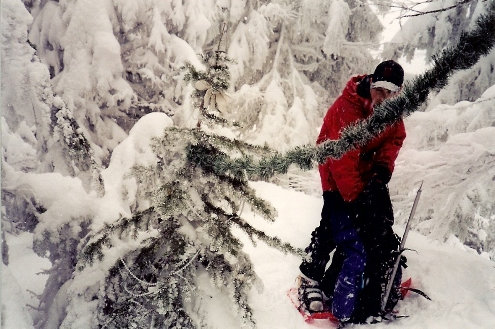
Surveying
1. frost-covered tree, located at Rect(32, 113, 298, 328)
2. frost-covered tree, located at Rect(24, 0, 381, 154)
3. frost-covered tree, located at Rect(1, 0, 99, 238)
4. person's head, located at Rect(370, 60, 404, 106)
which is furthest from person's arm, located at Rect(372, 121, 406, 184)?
frost-covered tree, located at Rect(1, 0, 99, 238)

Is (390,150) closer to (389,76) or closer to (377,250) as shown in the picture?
(389,76)

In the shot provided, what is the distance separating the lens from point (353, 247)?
280 centimetres

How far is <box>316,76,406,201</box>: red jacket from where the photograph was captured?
2598mm

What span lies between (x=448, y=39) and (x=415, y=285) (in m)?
2.70

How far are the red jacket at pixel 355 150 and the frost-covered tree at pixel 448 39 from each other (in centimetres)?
131

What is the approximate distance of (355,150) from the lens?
252cm

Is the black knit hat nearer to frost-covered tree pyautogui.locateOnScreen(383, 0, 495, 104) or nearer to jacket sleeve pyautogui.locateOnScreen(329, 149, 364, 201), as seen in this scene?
jacket sleeve pyautogui.locateOnScreen(329, 149, 364, 201)

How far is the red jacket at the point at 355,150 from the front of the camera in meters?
2.60

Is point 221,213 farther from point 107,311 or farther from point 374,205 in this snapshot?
point 374,205

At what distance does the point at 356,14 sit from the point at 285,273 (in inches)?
266

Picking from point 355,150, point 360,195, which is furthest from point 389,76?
point 360,195

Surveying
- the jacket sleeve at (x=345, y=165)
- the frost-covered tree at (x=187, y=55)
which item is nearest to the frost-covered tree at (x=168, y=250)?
the frost-covered tree at (x=187, y=55)

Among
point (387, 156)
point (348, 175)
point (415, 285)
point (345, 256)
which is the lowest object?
point (415, 285)

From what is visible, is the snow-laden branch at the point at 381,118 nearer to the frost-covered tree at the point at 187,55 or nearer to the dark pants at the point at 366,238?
the frost-covered tree at the point at 187,55
